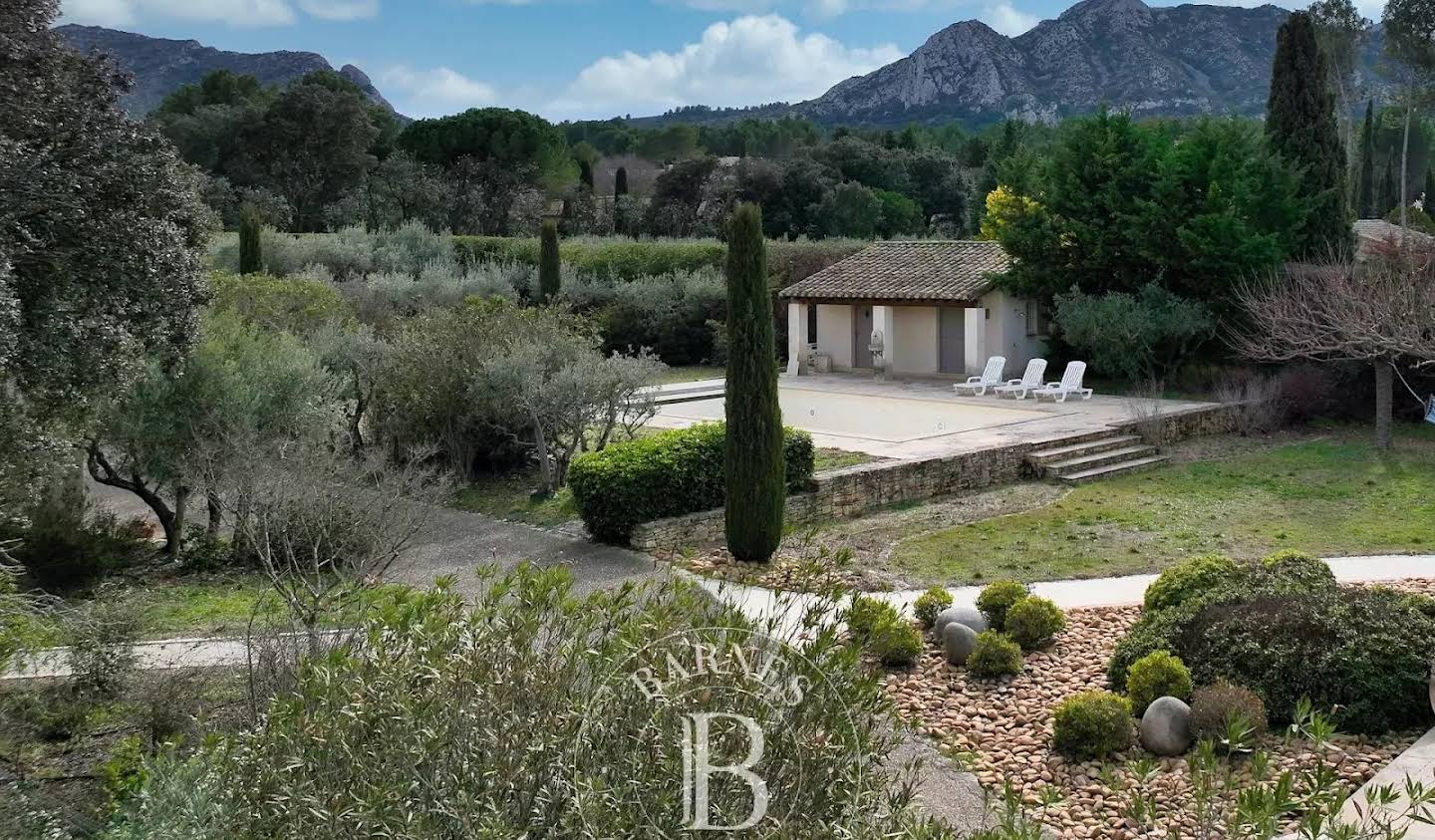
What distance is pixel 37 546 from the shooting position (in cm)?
1137

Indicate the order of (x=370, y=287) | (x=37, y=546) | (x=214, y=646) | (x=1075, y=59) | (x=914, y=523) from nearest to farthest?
1. (x=214, y=646)
2. (x=37, y=546)
3. (x=914, y=523)
4. (x=370, y=287)
5. (x=1075, y=59)

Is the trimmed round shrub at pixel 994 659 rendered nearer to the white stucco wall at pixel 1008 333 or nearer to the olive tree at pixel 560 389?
the olive tree at pixel 560 389

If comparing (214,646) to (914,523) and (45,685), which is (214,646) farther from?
(914,523)

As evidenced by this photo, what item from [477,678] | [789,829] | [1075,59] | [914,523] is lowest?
[914,523]

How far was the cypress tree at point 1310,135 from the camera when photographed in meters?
24.3

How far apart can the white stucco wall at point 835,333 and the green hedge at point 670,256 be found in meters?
2.04

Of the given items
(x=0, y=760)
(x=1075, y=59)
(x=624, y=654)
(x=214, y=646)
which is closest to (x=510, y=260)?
(x=214, y=646)

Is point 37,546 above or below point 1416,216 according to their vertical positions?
below

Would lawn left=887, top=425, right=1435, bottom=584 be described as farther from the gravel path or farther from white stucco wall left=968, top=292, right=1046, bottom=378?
white stucco wall left=968, top=292, right=1046, bottom=378

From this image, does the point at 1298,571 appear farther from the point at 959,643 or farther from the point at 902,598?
the point at 902,598

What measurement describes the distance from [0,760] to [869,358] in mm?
23842

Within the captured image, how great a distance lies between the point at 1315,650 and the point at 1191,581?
59.5 inches

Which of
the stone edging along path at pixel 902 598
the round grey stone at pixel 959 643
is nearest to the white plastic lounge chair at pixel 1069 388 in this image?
the stone edging along path at pixel 902 598

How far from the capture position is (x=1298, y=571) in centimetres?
891
